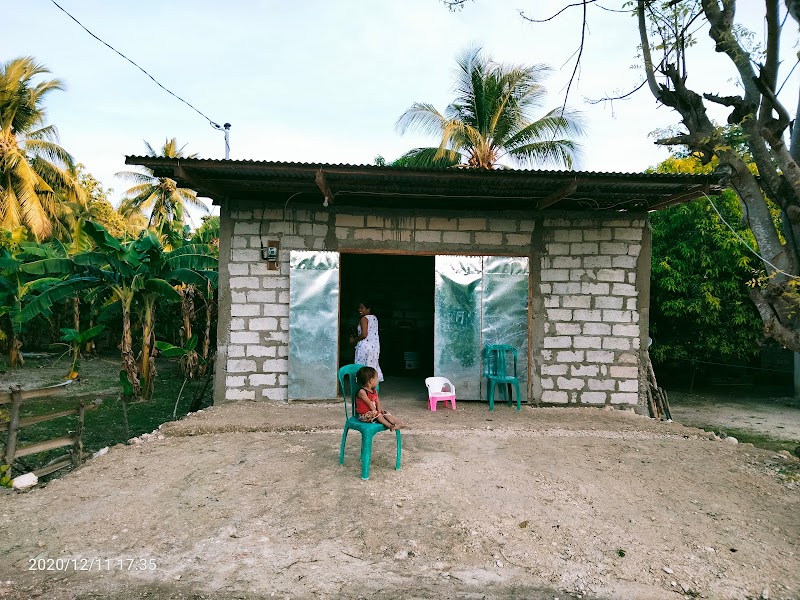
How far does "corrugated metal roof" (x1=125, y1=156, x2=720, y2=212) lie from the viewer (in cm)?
630

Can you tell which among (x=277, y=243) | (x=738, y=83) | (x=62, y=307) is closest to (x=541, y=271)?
(x=738, y=83)

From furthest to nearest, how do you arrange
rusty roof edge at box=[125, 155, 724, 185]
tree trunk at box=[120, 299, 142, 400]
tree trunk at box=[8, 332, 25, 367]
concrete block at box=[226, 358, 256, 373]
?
tree trunk at box=[8, 332, 25, 367]
tree trunk at box=[120, 299, 142, 400]
concrete block at box=[226, 358, 256, 373]
rusty roof edge at box=[125, 155, 724, 185]

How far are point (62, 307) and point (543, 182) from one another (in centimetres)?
1516

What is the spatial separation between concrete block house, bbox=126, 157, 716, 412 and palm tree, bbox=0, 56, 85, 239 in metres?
15.6

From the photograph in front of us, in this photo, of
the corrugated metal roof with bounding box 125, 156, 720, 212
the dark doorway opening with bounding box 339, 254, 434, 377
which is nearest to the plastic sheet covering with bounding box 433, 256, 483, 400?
the corrugated metal roof with bounding box 125, 156, 720, 212

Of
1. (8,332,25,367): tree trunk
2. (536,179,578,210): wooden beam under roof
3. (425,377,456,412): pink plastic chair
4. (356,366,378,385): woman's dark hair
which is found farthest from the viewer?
(8,332,25,367): tree trunk

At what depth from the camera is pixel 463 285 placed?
26.2 ft

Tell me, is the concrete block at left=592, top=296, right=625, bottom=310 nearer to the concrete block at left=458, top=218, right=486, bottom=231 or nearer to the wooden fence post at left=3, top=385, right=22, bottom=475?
the concrete block at left=458, top=218, right=486, bottom=231

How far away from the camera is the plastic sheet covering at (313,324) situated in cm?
769

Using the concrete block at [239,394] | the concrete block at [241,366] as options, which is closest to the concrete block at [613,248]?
the concrete block at [241,366]

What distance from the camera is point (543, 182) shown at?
21.6ft

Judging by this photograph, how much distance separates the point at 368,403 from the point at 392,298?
28.9 feet

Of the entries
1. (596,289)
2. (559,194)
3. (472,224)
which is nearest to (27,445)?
(472,224)

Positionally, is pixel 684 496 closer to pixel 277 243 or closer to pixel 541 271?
pixel 541 271
